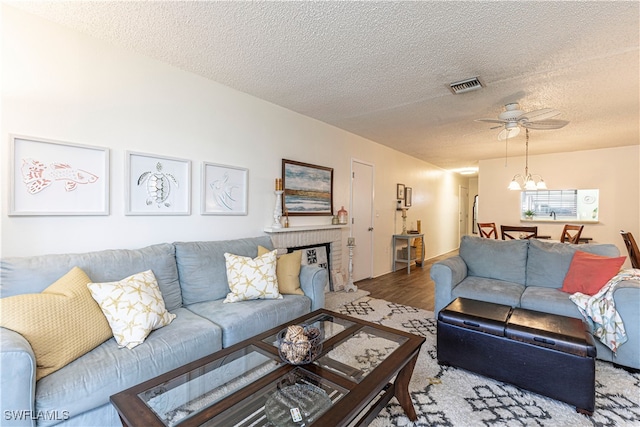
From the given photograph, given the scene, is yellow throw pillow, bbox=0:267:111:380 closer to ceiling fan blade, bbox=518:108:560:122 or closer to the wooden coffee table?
the wooden coffee table

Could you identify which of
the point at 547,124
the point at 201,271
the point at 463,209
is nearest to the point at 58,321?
the point at 201,271

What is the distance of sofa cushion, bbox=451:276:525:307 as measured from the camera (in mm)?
2709

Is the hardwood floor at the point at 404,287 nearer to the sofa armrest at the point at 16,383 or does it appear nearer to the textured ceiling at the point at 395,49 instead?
the textured ceiling at the point at 395,49

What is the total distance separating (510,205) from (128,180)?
22.8 ft

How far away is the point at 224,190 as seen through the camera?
117 inches

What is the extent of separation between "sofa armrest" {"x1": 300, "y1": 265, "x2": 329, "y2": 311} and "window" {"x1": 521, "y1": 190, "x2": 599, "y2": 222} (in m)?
5.60

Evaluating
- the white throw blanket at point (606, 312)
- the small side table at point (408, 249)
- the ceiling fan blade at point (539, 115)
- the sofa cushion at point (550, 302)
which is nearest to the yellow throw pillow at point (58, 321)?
the sofa cushion at point (550, 302)

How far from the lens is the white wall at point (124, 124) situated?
186 centimetres

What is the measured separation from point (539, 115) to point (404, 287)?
2833mm

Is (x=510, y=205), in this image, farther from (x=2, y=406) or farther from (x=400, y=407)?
(x=2, y=406)

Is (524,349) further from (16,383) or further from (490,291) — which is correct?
(16,383)

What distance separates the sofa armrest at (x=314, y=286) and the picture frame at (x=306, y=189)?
1.06m

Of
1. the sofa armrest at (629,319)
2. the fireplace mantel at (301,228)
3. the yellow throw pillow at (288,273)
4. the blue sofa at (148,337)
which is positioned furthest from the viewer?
the fireplace mantel at (301,228)

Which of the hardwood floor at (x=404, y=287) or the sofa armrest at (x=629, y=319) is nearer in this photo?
the sofa armrest at (x=629, y=319)
